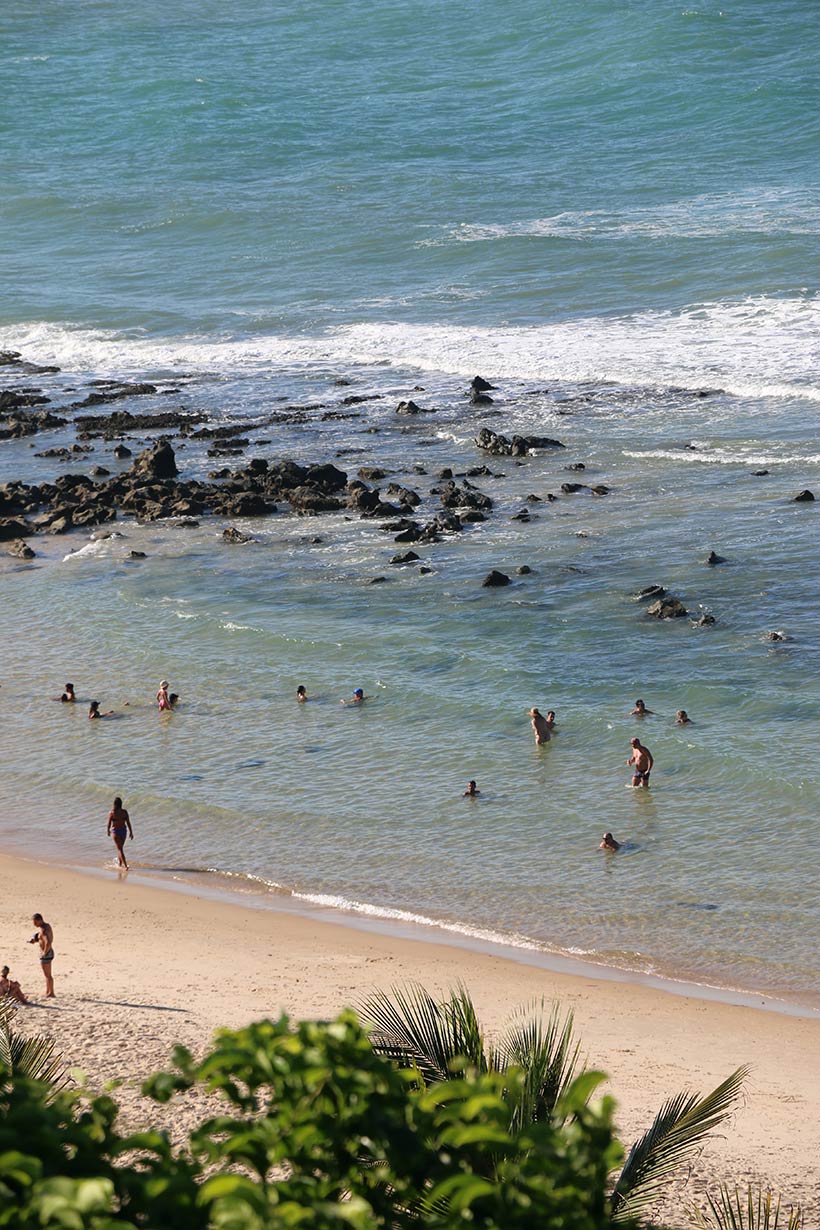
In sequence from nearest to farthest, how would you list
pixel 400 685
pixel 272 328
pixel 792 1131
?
pixel 792 1131, pixel 400 685, pixel 272 328

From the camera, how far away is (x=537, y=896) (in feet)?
61.7

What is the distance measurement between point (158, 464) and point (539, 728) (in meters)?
18.0

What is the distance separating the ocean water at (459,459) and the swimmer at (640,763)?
225mm

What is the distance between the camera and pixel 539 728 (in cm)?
2264

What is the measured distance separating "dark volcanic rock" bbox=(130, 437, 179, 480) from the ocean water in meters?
0.68

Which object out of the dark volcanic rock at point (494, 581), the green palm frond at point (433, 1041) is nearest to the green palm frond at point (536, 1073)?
the green palm frond at point (433, 1041)

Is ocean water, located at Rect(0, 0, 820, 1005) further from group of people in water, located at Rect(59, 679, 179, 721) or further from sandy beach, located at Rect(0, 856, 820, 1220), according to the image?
sandy beach, located at Rect(0, 856, 820, 1220)

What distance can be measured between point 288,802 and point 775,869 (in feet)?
22.5

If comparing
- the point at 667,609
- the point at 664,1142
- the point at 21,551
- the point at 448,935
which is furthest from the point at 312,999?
the point at 21,551

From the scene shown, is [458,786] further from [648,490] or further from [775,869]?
[648,490]

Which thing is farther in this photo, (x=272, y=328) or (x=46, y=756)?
(x=272, y=328)

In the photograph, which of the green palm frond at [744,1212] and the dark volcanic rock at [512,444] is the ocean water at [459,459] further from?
the green palm frond at [744,1212]

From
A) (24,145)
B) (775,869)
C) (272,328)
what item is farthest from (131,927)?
(24,145)

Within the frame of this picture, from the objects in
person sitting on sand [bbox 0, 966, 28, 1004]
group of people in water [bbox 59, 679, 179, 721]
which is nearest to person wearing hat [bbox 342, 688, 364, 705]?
group of people in water [bbox 59, 679, 179, 721]
